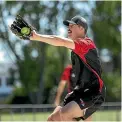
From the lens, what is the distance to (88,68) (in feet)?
18.7

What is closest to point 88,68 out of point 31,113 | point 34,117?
point 34,117

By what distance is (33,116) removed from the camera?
46.5 feet

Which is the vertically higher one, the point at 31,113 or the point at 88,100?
the point at 88,100

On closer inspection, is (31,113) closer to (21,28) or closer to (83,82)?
(83,82)

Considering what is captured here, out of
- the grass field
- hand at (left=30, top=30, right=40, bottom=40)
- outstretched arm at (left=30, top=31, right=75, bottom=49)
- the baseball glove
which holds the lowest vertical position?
the grass field

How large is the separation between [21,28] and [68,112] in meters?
1.24

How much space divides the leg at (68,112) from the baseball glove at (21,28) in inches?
43.7

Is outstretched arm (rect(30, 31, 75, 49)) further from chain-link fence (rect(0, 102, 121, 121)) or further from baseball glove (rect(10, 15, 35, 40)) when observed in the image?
chain-link fence (rect(0, 102, 121, 121))

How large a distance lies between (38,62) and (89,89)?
87.1ft

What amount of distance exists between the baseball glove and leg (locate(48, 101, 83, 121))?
3.64 ft

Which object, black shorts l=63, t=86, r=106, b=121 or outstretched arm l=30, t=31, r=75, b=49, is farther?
black shorts l=63, t=86, r=106, b=121

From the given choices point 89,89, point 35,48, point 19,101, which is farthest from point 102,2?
point 89,89

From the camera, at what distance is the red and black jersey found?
5.62 metres

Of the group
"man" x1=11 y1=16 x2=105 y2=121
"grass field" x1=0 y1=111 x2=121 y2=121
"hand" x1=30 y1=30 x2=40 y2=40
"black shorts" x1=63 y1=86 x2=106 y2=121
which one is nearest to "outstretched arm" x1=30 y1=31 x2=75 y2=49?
"hand" x1=30 y1=30 x2=40 y2=40
